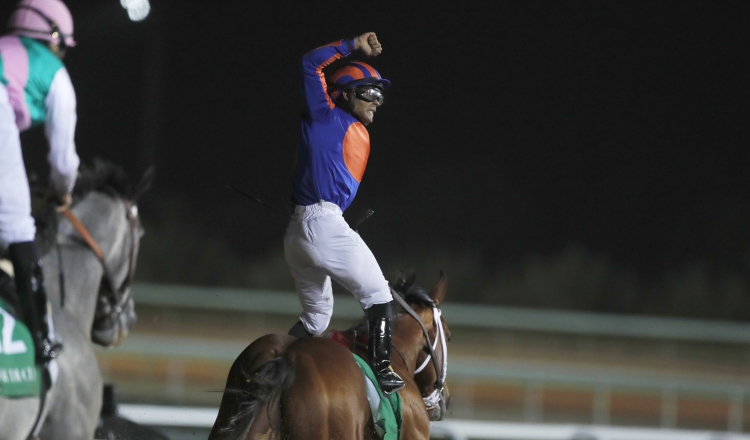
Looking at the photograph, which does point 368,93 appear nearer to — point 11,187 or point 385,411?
point 385,411

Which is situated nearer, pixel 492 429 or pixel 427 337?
pixel 427 337

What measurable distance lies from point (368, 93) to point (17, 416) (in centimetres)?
187

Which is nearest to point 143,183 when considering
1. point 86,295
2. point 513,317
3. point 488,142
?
point 86,295

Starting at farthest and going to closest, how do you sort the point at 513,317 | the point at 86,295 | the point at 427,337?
the point at 513,317 → the point at 427,337 → the point at 86,295

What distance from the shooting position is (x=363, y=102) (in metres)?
3.79

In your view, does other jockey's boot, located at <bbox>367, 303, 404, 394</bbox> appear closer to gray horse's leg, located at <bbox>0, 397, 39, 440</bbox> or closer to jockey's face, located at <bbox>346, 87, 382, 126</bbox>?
jockey's face, located at <bbox>346, 87, 382, 126</bbox>

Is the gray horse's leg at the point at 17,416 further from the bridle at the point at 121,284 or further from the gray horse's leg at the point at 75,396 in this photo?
the bridle at the point at 121,284

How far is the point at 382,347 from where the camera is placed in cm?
360

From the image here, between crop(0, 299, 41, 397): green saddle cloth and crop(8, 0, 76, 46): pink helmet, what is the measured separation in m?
0.89

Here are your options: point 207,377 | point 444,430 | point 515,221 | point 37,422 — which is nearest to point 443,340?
point 444,430

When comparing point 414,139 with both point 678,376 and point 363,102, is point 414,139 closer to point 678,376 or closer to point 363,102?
point 678,376

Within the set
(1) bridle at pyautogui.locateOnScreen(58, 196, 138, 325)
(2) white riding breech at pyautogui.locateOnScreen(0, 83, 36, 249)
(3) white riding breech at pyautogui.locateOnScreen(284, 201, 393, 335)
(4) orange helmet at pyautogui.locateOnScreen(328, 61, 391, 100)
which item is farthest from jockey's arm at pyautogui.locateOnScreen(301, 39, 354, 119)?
(2) white riding breech at pyautogui.locateOnScreen(0, 83, 36, 249)

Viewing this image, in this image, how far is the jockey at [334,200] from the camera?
3.58 meters

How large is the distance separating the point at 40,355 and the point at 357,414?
3.62 feet
